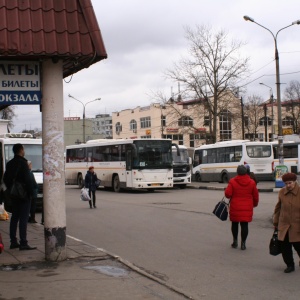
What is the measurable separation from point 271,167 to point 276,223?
27.5 metres

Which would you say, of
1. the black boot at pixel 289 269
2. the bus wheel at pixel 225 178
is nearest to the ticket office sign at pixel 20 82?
the black boot at pixel 289 269

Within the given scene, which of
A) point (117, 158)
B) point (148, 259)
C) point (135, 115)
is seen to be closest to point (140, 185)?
point (117, 158)

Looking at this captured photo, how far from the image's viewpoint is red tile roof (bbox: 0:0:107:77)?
757 centimetres

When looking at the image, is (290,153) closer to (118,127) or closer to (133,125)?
(133,125)

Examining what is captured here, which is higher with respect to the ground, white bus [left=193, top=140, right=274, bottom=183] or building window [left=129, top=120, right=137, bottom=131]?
building window [left=129, top=120, right=137, bottom=131]

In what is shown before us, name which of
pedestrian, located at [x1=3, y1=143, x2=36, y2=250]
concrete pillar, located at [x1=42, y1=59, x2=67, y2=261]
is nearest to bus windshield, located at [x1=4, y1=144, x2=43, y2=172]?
pedestrian, located at [x1=3, y1=143, x2=36, y2=250]

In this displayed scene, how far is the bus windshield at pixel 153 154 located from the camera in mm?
28391

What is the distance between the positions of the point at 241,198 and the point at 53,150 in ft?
13.2

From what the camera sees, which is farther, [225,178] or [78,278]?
[225,178]

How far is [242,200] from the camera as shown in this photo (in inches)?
404

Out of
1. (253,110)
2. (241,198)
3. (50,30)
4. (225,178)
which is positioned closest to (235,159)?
(225,178)

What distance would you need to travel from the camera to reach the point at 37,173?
19.1 m

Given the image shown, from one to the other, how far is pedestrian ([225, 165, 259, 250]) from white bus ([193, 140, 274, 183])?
23.1 m

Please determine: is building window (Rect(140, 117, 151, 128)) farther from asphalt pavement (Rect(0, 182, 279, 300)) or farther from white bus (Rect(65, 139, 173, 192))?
asphalt pavement (Rect(0, 182, 279, 300))
